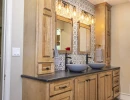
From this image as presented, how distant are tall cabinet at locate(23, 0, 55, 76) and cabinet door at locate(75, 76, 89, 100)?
17.7 inches

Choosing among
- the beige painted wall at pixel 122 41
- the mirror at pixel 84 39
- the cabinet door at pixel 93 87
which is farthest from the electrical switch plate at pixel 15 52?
the beige painted wall at pixel 122 41

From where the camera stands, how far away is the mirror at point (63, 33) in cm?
279

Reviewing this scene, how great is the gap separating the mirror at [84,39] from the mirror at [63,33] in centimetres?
36

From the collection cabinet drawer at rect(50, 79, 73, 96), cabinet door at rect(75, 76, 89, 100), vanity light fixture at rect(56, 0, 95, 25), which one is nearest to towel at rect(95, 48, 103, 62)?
vanity light fixture at rect(56, 0, 95, 25)

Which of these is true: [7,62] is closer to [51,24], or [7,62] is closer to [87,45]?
[51,24]

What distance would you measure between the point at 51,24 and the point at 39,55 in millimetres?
523

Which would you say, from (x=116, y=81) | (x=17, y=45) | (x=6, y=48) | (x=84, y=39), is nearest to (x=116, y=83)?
(x=116, y=81)

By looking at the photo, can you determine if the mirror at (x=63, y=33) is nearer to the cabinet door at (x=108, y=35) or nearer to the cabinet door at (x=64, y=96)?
the cabinet door at (x=64, y=96)

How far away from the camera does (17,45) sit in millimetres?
2082

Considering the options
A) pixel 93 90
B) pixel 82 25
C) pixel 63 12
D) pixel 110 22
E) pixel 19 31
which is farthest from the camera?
pixel 110 22

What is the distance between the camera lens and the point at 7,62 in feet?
6.43

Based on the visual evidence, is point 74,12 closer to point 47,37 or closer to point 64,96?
point 47,37

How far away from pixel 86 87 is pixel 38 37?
1.16 meters

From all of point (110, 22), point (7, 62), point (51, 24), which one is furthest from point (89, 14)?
point (7, 62)
